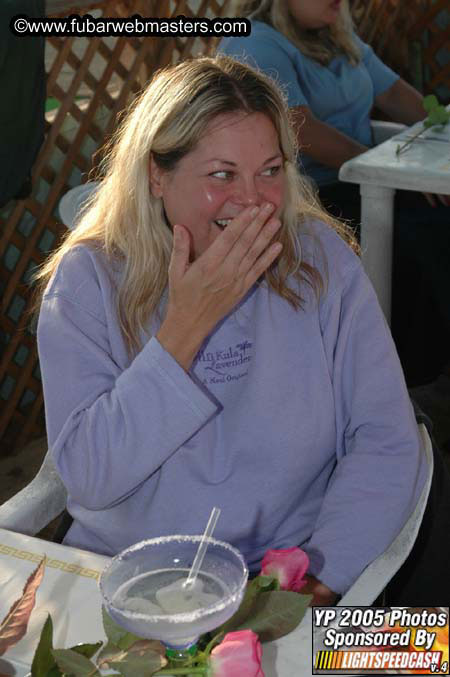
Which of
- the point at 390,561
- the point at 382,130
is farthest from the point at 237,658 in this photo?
the point at 382,130

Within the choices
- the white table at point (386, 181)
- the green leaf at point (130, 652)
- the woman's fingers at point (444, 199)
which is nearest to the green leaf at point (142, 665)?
the green leaf at point (130, 652)

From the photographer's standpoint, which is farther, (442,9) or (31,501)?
(442,9)

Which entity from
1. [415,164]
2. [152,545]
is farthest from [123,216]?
[415,164]

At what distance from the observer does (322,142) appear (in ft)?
7.82

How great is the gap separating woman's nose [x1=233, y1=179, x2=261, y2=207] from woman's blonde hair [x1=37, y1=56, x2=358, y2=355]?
8 cm

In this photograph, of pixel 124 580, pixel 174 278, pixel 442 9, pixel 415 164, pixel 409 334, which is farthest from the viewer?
pixel 442 9

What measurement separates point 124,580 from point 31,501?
0.42 m

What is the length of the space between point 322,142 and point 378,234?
0.37m

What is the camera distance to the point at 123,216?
125 centimetres

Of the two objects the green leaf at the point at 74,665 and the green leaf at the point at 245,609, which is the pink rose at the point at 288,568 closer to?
the green leaf at the point at 245,609

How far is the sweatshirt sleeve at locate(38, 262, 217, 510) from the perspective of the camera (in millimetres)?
1072

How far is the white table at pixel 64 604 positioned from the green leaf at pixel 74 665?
118 mm

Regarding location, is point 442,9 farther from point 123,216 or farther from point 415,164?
point 123,216

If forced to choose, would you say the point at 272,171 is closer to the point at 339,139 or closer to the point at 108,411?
the point at 108,411
